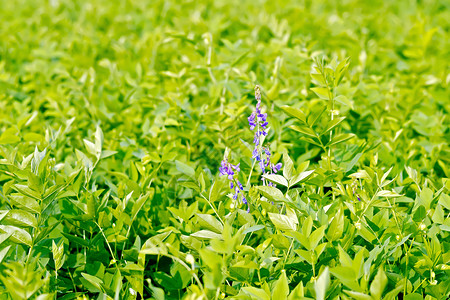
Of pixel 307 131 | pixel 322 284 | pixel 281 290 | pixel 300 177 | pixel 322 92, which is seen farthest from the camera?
pixel 322 92

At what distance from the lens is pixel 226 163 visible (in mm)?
1813

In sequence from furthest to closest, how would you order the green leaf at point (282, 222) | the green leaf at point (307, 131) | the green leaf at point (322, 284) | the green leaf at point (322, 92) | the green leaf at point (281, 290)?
the green leaf at point (322, 92)
the green leaf at point (307, 131)
the green leaf at point (282, 222)
the green leaf at point (281, 290)
the green leaf at point (322, 284)

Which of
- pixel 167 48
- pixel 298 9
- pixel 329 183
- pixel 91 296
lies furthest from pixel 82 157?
pixel 298 9

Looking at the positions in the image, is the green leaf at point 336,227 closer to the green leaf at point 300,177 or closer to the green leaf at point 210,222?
the green leaf at point 300,177

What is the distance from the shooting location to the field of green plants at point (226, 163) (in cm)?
161

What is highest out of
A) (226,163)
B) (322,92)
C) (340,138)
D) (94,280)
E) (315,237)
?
(322,92)

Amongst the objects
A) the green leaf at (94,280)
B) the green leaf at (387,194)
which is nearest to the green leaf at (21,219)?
the green leaf at (94,280)

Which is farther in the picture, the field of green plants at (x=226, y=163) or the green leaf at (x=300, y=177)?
the green leaf at (x=300, y=177)

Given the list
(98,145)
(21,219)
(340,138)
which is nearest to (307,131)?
(340,138)

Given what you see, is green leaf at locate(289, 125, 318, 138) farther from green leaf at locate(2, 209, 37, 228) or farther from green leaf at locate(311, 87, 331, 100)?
green leaf at locate(2, 209, 37, 228)

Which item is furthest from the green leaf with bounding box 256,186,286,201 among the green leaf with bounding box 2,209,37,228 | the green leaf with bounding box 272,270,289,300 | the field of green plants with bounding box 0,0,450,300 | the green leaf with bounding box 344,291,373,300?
the green leaf with bounding box 2,209,37,228

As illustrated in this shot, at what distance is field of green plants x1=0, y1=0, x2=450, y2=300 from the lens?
1.61 m

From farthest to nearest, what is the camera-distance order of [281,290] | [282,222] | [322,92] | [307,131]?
[322,92] < [307,131] < [282,222] < [281,290]

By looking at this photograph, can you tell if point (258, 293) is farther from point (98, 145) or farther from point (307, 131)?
point (98, 145)
